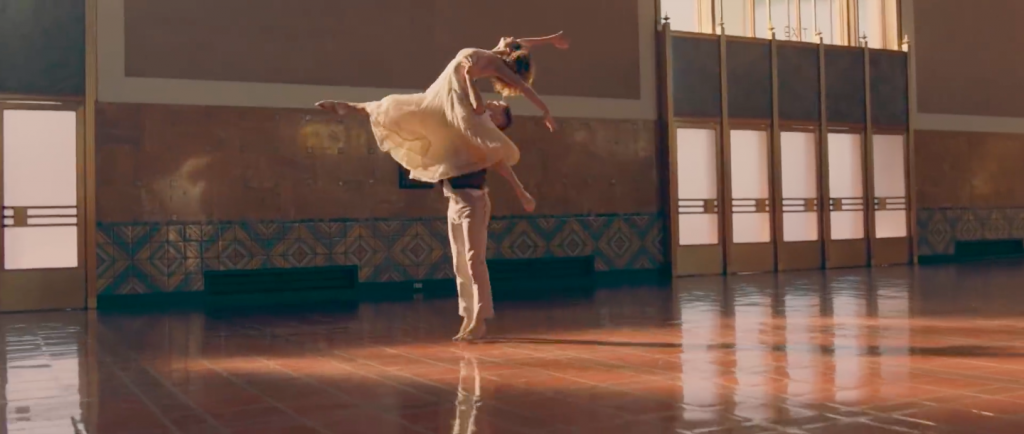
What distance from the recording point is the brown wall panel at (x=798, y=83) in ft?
37.5

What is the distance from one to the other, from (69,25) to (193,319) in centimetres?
293

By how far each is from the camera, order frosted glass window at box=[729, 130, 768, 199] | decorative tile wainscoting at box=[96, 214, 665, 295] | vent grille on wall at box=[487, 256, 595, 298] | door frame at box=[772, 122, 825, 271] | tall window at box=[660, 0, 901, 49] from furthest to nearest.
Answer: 1. door frame at box=[772, 122, 825, 271]
2. frosted glass window at box=[729, 130, 768, 199]
3. tall window at box=[660, 0, 901, 49]
4. vent grille on wall at box=[487, 256, 595, 298]
5. decorative tile wainscoting at box=[96, 214, 665, 295]

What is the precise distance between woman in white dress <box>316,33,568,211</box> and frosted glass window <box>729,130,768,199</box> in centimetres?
642

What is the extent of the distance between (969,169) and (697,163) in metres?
4.46

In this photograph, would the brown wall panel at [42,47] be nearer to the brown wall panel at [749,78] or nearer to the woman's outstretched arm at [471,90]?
the woman's outstretched arm at [471,90]

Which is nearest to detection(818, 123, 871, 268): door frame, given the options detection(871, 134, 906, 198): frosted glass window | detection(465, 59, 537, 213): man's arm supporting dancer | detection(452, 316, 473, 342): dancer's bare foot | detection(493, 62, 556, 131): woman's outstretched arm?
detection(871, 134, 906, 198): frosted glass window

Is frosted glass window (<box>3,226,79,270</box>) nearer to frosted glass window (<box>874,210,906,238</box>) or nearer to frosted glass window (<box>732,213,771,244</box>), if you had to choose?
frosted glass window (<box>732,213,771,244</box>)

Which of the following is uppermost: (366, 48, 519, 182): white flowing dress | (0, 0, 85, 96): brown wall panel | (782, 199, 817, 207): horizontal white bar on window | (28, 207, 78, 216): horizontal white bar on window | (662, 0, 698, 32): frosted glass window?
(662, 0, 698, 32): frosted glass window

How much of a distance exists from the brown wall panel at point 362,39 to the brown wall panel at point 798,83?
210 centimetres

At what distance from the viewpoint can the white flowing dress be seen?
16.1ft

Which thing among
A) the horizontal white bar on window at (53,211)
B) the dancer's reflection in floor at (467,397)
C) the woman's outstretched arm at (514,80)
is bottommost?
the dancer's reflection in floor at (467,397)

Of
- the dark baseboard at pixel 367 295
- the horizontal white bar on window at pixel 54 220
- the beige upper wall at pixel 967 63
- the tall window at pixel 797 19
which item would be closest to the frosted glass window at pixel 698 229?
the dark baseboard at pixel 367 295

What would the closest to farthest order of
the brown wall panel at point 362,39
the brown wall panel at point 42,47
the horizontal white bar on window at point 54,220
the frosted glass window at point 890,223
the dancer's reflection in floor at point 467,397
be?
1. the dancer's reflection in floor at point 467,397
2. the brown wall panel at point 42,47
3. the horizontal white bar on window at point 54,220
4. the brown wall panel at point 362,39
5. the frosted glass window at point 890,223

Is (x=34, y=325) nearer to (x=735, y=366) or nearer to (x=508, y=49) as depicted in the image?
(x=508, y=49)
